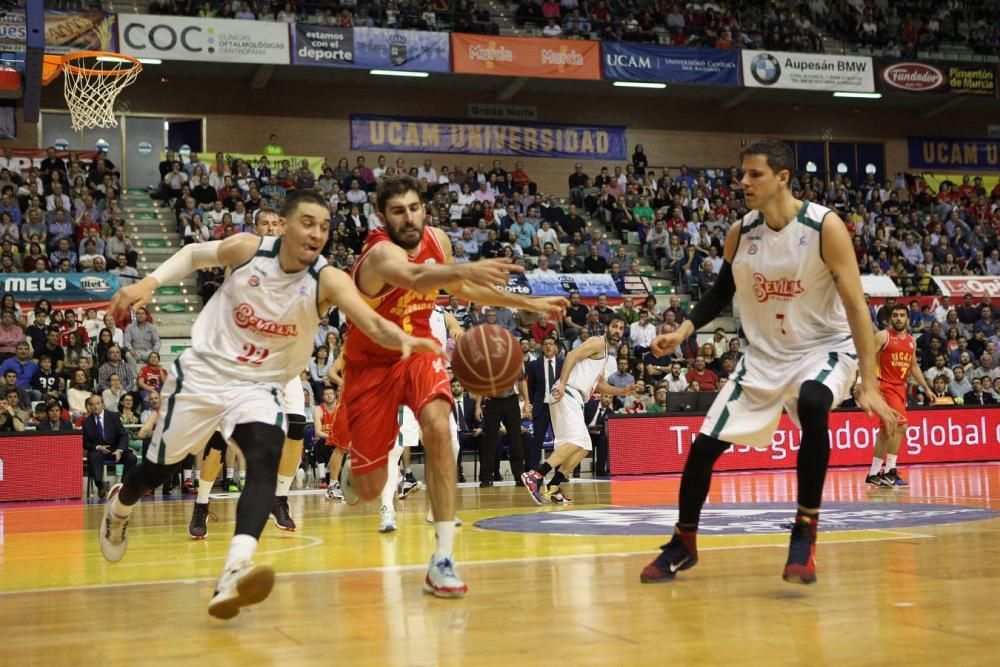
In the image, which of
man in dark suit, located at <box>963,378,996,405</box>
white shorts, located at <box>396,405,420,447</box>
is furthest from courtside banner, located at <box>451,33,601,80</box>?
white shorts, located at <box>396,405,420,447</box>

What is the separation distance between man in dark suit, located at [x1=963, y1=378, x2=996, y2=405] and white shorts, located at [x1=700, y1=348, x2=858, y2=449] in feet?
49.8

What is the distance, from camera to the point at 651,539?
24.9 ft

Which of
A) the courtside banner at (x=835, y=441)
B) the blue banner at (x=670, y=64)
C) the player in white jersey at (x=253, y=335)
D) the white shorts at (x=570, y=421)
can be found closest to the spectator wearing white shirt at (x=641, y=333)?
the courtside banner at (x=835, y=441)

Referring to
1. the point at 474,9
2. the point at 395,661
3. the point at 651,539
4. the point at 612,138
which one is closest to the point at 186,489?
the point at 651,539

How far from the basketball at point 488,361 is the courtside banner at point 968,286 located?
21540 mm

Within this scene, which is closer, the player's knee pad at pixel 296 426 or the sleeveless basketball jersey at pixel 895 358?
the player's knee pad at pixel 296 426

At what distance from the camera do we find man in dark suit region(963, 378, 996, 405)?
19594 mm

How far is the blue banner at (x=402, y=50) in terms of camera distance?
2709cm

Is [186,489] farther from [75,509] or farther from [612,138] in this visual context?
[612,138]

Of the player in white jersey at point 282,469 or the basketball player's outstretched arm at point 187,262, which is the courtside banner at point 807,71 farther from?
the basketball player's outstretched arm at point 187,262

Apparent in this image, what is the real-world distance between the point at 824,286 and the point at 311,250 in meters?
2.49

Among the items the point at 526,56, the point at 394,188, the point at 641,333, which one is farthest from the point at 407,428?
Answer: the point at 526,56

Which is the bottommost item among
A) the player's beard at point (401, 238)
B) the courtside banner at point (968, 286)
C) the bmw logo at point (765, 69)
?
the player's beard at point (401, 238)

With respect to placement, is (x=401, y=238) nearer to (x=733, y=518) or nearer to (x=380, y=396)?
(x=380, y=396)
